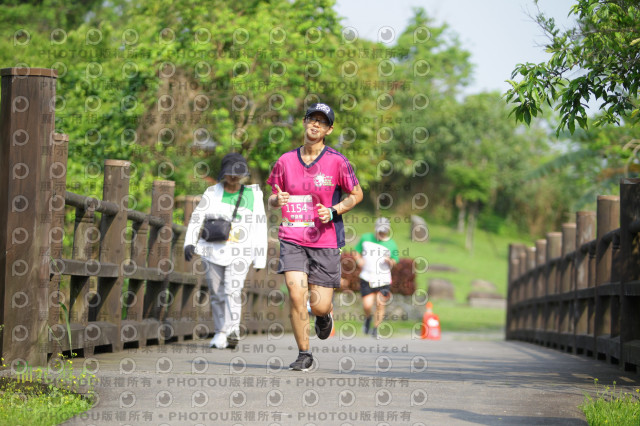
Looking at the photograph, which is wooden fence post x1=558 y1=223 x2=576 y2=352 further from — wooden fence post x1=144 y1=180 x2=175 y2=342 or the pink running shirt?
the pink running shirt

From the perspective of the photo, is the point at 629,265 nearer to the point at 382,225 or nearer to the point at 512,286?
the point at 382,225

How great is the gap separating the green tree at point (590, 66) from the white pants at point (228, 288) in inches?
165

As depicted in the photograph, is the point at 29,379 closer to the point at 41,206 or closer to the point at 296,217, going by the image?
the point at 41,206

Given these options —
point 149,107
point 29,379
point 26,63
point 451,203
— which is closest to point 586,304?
point 29,379

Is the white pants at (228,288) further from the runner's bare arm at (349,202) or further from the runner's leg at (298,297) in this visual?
the runner's bare arm at (349,202)

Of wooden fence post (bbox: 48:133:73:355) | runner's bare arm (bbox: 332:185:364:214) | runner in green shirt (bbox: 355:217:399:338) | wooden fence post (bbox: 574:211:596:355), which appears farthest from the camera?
runner in green shirt (bbox: 355:217:399:338)

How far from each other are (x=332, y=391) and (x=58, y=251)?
226cm

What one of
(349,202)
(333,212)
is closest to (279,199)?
(333,212)

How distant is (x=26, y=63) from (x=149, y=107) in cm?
387

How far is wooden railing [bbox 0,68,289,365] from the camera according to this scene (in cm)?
670

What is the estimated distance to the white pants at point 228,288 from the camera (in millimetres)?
10047

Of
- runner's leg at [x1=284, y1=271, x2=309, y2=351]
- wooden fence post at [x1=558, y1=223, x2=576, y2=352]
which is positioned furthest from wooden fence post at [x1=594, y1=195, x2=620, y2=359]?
runner's leg at [x1=284, y1=271, x2=309, y2=351]

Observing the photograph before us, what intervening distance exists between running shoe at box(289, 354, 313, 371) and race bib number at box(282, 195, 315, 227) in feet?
3.25

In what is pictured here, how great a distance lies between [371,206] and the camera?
7056 cm
